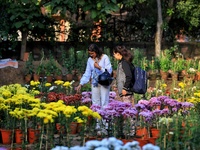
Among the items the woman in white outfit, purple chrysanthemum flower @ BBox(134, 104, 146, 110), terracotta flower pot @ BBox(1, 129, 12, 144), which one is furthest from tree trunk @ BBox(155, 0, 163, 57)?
terracotta flower pot @ BBox(1, 129, 12, 144)

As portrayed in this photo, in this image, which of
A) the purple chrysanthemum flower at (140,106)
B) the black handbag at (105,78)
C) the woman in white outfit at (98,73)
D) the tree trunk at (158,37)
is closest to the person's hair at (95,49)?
the woman in white outfit at (98,73)

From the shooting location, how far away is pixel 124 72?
34.3ft

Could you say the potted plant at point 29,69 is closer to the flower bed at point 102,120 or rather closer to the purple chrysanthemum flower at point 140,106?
the flower bed at point 102,120

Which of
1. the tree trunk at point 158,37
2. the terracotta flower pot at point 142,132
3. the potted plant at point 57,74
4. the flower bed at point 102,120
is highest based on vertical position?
the tree trunk at point 158,37

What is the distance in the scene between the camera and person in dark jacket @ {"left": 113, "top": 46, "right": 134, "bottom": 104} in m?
10.4

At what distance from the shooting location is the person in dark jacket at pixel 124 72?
10406mm

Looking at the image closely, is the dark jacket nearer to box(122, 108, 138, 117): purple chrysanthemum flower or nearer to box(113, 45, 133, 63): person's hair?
box(113, 45, 133, 63): person's hair

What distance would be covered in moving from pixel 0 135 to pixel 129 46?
11618 mm

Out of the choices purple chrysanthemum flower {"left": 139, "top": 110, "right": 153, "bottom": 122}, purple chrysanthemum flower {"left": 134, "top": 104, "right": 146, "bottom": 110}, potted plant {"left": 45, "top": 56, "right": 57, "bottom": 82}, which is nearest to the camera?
purple chrysanthemum flower {"left": 139, "top": 110, "right": 153, "bottom": 122}

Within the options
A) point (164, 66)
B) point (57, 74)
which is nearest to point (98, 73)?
point (57, 74)

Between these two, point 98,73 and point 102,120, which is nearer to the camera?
point 102,120

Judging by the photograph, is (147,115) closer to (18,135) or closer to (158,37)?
(18,135)

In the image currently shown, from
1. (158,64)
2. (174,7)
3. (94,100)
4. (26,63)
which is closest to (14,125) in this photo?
(94,100)

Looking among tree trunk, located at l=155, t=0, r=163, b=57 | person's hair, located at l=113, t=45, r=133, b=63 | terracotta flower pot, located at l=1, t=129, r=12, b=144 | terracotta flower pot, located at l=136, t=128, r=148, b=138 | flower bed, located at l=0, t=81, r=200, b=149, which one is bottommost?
terracotta flower pot, located at l=1, t=129, r=12, b=144
